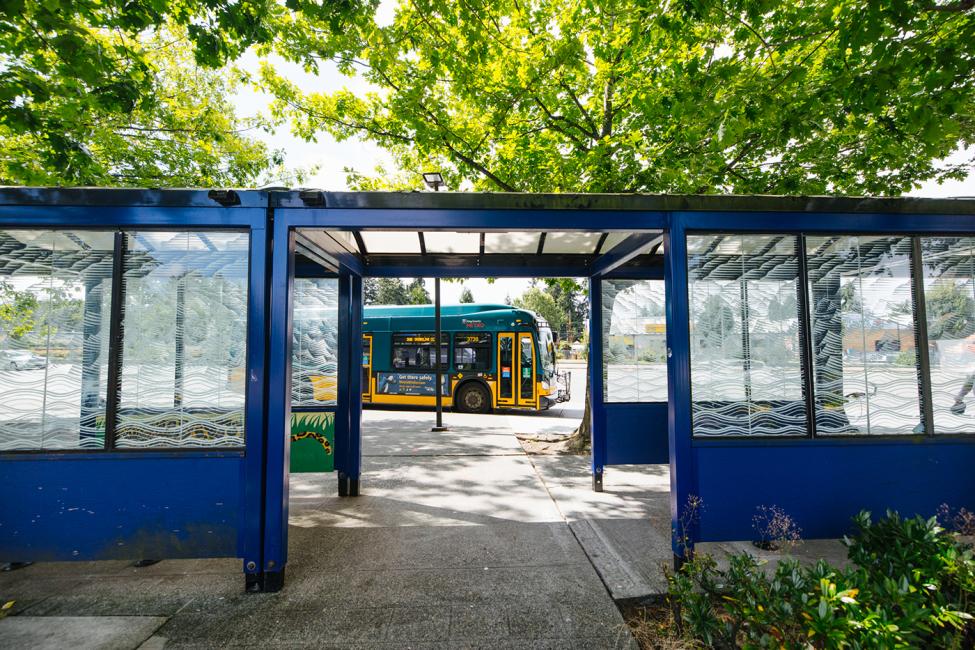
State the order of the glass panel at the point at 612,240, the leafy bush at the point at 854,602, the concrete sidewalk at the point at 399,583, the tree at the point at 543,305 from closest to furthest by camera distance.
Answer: the leafy bush at the point at 854,602, the concrete sidewalk at the point at 399,583, the glass panel at the point at 612,240, the tree at the point at 543,305

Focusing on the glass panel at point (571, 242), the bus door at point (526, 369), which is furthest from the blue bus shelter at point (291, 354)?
the bus door at point (526, 369)

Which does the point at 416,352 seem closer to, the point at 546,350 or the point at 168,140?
the point at 546,350

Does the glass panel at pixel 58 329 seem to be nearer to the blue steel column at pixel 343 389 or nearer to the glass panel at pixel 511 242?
the blue steel column at pixel 343 389

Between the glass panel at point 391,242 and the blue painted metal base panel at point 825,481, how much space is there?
3535mm

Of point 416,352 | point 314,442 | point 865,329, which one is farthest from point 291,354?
point 416,352

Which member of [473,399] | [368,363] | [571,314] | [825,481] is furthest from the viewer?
[571,314]

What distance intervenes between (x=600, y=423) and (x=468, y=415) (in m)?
6.97

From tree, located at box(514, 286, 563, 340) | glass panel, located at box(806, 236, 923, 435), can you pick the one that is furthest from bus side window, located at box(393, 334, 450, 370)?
tree, located at box(514, 286, 563, 340)

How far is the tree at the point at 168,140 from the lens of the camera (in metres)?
6.23

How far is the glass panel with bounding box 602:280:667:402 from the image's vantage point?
583 cm

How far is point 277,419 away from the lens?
134 inches

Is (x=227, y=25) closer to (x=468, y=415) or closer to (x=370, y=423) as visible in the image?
(x=370, y=423)

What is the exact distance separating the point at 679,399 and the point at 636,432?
238 cm

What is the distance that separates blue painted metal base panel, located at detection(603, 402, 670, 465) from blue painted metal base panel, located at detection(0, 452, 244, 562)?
14.0ft
